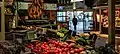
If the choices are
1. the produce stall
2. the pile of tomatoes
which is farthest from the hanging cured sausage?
the pile of tomatoes

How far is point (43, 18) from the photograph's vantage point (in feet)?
52.0

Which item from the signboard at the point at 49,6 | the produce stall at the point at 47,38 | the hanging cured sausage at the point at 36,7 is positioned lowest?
the produce stall at the point at 47,38

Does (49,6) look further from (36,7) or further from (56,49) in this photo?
(56,49)

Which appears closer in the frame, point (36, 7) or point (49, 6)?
point (36, 7)

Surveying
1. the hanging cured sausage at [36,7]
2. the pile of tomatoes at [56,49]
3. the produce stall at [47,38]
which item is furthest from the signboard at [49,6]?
the pile of tomatoes at [56,49]

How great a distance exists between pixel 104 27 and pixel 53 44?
8516mm

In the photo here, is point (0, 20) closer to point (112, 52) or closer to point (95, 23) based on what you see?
point (112, 52)

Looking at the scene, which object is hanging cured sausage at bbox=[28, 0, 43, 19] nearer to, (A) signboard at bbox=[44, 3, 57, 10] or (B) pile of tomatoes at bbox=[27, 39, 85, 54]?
(B) pile of tomatoes at bbox=[27, 39, 85, 54]

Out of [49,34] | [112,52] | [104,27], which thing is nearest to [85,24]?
[104,27]

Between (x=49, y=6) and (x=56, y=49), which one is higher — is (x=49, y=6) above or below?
above

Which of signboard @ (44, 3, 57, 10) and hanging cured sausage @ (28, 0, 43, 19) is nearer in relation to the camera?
hanging cured sausage @ (28, 0, 43, 19)

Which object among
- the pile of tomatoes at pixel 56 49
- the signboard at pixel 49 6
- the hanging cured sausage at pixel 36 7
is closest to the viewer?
the pile of tomatoes at pixel 56 49

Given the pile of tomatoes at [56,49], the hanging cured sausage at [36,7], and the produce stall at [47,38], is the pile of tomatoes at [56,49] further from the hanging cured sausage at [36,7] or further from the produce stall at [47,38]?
the hanging cured sausage at [36,7]

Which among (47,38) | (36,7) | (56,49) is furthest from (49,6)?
(56,49)
